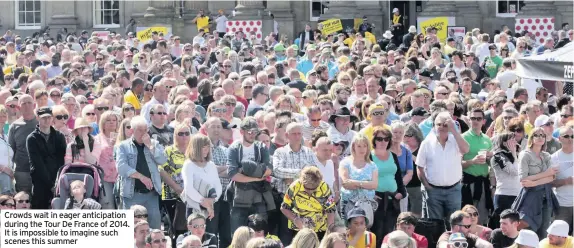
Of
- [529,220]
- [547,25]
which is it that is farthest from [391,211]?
[547,25]

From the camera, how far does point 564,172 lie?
591 inches

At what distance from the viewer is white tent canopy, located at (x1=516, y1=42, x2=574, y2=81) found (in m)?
15.7

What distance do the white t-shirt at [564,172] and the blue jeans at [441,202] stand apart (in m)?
1.10

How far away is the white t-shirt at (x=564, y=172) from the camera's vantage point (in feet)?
49.1

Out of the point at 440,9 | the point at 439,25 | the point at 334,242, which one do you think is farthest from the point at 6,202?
the point at 440,9

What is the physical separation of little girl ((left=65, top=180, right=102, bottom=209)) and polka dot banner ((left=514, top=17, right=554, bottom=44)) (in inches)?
894

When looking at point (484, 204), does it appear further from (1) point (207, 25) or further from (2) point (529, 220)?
(1) point (207, 25)

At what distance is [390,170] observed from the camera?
14492 millimetres

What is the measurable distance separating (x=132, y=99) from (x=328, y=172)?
516 centimetres

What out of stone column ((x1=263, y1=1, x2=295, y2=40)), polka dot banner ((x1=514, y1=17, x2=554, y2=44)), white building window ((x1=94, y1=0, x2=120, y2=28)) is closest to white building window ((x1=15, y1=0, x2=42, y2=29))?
white building window ((x1=94, y1=0, x2=120, y2=28))

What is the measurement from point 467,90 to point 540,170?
486 centimetres

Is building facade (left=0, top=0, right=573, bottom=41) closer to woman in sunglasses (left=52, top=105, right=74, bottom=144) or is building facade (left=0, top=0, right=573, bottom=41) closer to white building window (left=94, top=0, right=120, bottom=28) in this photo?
white building window (left=94, top=0, right=120, bottom=28)

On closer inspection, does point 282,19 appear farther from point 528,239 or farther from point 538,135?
point 528,239

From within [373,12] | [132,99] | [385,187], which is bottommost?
[385,187]
